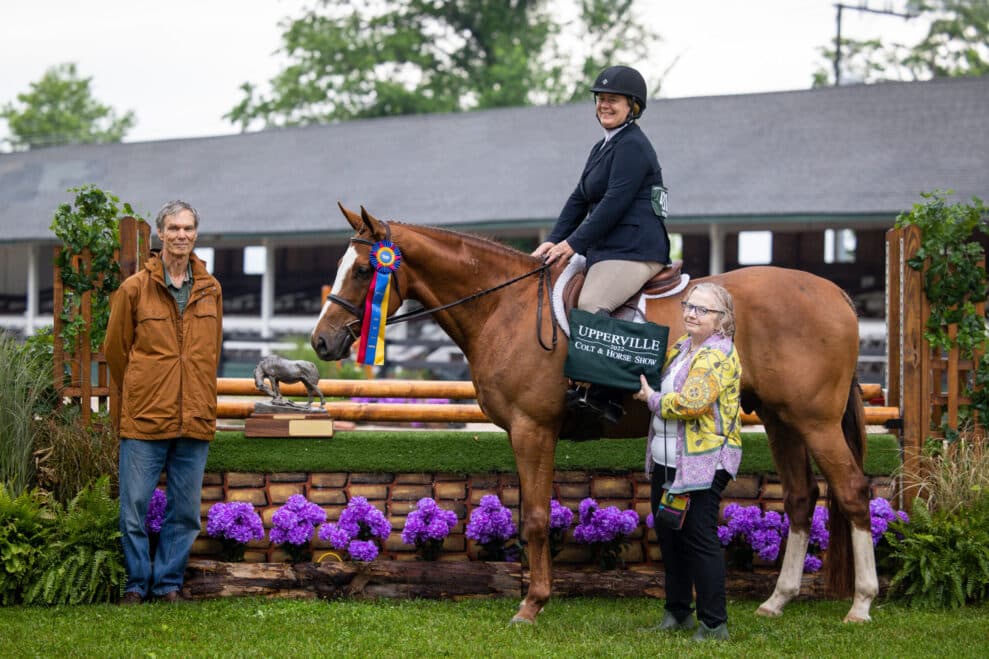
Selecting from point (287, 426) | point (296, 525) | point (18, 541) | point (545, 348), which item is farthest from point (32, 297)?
point (545, 348)

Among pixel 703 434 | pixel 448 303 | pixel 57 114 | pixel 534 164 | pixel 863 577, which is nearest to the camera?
pixel 703 434

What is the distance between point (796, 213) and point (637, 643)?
44.0 feet

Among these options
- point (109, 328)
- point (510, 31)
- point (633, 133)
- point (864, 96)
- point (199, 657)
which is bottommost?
point (199, 657)

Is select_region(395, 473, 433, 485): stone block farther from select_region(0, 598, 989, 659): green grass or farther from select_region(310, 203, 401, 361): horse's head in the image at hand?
select_region(310, 203, 401, 361): horse's head

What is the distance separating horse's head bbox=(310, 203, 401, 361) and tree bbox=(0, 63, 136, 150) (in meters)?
45.1

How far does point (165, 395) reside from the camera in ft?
18.6

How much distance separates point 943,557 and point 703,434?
2024 millimetres

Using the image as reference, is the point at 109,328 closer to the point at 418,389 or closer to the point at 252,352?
the point at 418,389

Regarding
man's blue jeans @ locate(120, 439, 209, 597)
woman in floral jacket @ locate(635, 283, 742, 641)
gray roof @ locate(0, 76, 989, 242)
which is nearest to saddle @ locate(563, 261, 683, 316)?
woman in floral jacket @ locate(635, 283, 742, 641)

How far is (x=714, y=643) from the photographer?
15.7 feet

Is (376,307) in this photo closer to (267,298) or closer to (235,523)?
(235,523)

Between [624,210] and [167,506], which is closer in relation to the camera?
[624,210]

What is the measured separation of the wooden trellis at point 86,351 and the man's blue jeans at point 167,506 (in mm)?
865

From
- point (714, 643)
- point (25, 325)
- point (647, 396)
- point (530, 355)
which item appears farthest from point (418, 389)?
point (25, 325)
